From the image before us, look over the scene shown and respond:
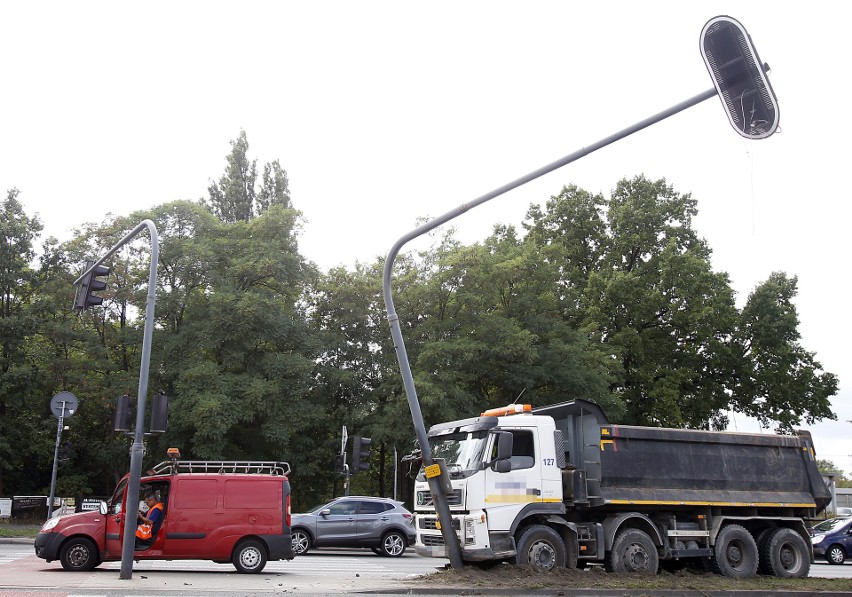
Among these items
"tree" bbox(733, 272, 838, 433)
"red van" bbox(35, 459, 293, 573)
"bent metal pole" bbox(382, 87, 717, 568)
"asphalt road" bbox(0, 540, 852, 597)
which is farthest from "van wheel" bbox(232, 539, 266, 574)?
"tree" bbox(733, 272, 838, 433)

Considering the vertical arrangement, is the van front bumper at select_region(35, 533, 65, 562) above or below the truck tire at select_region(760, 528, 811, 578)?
above

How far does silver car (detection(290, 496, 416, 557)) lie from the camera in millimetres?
22891

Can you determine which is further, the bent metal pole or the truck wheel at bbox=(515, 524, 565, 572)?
the truck wheel at bbox=(515, 524, 565, 572)

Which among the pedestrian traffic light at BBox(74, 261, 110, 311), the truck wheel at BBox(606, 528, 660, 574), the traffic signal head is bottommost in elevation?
the truck wheel at BBox(606, 528, 660, 574)

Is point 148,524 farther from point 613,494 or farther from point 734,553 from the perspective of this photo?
point 734,553

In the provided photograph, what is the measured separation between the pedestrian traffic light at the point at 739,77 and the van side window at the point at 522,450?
26.9ft

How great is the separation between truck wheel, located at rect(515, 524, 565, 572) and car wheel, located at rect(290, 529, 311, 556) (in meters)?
9.91

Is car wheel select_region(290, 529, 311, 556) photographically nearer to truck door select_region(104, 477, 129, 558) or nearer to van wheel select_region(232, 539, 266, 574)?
van wheel select_region(232, 539, 266, 574)

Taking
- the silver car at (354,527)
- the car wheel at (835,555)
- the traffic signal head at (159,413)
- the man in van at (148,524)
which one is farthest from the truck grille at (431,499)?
the car wheel at (835,555)

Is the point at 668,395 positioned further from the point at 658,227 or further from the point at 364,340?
the point at 364,340

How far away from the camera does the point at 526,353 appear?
35406mm

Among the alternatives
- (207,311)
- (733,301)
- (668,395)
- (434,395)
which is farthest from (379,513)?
(733,301)

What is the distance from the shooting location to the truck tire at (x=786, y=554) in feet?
54.5

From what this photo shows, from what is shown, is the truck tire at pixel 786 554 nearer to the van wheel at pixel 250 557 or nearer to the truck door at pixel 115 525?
the van wheel at pixel 250 557
